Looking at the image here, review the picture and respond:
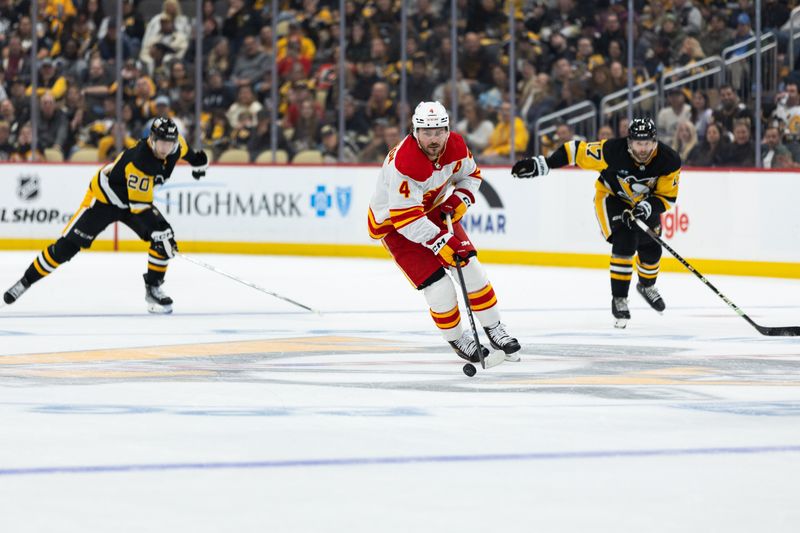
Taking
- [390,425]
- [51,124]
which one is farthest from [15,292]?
[51,124]

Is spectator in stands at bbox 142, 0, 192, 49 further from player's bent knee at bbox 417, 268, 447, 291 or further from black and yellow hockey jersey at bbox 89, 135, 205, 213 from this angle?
player's bent knee at bbox 417, 268, 447, 291

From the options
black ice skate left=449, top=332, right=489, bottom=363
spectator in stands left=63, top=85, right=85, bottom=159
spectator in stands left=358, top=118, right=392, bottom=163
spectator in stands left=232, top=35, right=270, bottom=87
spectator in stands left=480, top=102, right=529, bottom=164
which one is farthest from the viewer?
spectator in stands left=63, top=85, right=85, bottom=159

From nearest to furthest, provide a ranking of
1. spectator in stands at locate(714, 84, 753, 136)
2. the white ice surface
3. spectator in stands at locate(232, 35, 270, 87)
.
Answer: the white ice surface
spectator in stands at locate(714, 84, 753, 136)
spectator in stands at locate(232, 35, 270, 87)

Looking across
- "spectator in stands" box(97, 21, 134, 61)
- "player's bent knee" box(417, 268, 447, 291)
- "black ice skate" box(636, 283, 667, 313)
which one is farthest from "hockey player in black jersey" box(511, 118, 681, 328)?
"spectator in stands" box(97, 21, 134, 61)

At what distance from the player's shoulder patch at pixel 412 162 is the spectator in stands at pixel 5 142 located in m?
9.62

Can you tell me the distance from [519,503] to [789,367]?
3.17 metres

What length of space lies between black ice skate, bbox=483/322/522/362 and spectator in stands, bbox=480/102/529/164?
7.08m

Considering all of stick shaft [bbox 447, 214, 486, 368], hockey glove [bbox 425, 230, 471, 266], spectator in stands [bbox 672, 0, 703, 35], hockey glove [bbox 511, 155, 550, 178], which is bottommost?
stick shaft [bbox 447, 214, 486, 368]

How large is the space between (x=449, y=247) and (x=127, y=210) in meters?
3.42

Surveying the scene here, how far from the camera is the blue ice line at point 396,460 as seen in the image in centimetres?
397

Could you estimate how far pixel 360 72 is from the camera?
1433 cm

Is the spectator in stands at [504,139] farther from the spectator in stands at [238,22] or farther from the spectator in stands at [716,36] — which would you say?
the spectator in stands at [238,22]

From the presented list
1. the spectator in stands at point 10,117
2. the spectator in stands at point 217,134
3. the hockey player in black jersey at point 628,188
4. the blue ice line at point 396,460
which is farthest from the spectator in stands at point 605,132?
the blue ice line at point 396,460

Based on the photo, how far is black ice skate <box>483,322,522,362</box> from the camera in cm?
654
